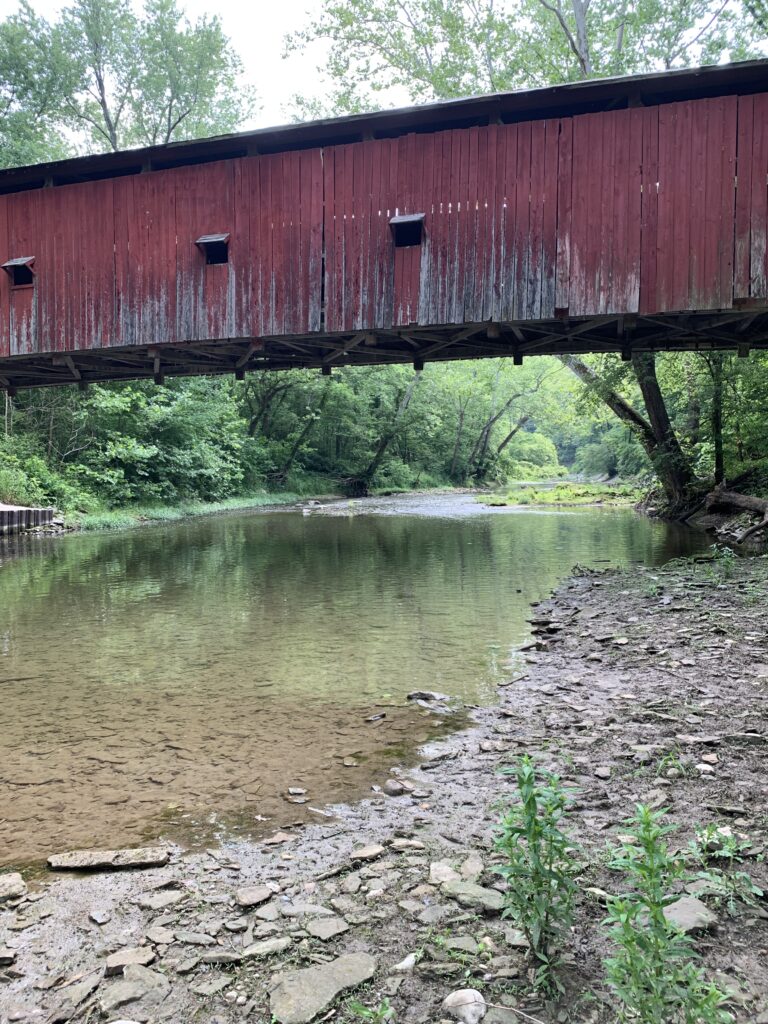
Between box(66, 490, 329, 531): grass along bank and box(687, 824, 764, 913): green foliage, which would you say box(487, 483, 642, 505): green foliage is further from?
box(687, 824, 764, 913): green foliage

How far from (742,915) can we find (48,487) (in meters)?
21.0

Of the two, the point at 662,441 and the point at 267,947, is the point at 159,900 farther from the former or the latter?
the point at 662,441

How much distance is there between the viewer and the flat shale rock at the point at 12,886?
2.82m

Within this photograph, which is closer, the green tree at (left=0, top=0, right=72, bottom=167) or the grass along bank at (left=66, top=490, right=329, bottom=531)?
the grass along bank at (left=66, top=490, right=329, bottom=531)

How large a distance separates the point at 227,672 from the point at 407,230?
26.6 ft

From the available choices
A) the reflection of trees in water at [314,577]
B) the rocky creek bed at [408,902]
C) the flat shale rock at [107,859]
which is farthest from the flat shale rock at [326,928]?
the reflection of trees in water at [314,577]

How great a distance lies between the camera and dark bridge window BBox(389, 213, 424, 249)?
10.9m

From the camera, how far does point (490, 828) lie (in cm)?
314

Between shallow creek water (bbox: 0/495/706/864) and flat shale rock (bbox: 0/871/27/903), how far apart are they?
0.59 ft

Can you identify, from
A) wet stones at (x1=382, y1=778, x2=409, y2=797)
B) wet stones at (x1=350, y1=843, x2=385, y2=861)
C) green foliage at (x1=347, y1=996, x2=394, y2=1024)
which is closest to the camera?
green foliage at (x1=347, y1=996, x2=394, y2=1024)

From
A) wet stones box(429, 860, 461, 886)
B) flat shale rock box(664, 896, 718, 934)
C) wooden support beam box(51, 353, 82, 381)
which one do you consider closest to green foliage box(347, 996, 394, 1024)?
wet stones box(429, 860, 461, 886)

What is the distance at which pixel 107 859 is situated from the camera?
3.06 metres

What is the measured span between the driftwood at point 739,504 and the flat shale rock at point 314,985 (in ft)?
40.8

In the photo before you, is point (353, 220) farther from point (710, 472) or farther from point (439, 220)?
point (710, 472)
